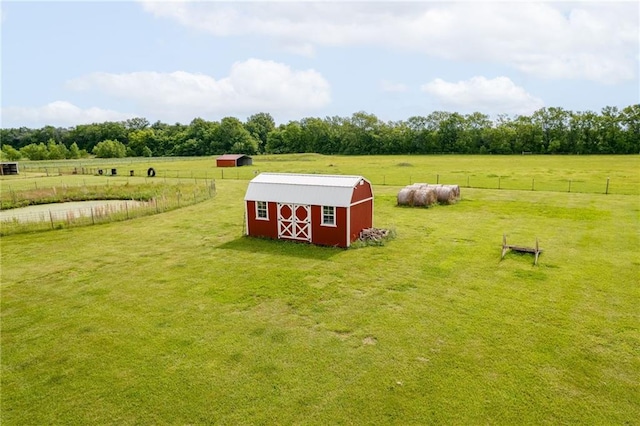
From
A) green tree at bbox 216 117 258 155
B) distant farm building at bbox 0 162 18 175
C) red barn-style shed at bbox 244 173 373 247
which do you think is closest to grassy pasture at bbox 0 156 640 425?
red barn-style shed at bbox 244 173 373 247

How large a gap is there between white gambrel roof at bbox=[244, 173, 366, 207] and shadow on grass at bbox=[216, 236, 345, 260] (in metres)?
1.88

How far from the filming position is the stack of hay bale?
27641 mm

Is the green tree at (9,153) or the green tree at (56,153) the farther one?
the green tree at (56,153)

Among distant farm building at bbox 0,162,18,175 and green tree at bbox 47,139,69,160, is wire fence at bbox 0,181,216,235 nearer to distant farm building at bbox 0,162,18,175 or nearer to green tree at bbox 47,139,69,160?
distant farm building at bbox 0,162,18,175

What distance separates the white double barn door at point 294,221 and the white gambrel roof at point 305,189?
0.30 meters

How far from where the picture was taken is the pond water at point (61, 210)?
26597mm

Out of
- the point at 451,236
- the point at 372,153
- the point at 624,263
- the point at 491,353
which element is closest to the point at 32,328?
the point at 491,353

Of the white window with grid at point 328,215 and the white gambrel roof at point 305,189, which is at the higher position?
the white gambrel roof at point 305,189

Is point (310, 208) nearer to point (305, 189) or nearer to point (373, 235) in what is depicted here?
point (305, 189)

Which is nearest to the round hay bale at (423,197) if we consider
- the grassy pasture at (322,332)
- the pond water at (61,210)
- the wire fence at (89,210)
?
the grassy pasture at (322,332)

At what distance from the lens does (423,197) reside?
2755 centimetres

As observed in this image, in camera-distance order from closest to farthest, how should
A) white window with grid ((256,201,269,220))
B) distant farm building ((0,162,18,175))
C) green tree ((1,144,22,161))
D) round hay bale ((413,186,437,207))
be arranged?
white window with grid ((256,201,269,220)) → round hay bale ((413,186,437,207)) → distant farm building ((0,162,18,175)) → green tree ((1,144,22,161))

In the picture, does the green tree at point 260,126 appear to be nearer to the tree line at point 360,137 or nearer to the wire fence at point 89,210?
the tree line at point 360,137

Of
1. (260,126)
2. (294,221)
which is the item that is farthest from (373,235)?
(260,126)
